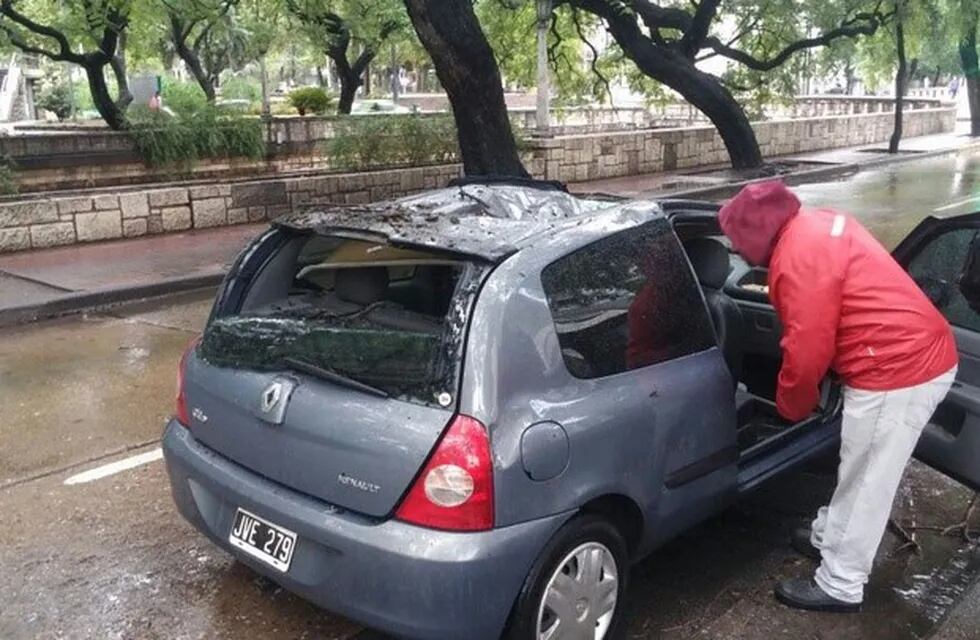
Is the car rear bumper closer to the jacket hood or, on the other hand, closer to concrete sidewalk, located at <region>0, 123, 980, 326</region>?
the jacket hood

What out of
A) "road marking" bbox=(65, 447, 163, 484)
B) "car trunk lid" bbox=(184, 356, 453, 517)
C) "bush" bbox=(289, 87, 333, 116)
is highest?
"bush" bbox=(289, 87, 333, 116)

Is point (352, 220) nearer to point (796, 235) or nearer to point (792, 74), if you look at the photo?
point (796, 235)

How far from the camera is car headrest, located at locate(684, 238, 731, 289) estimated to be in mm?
4133

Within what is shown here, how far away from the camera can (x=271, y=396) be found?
304cm

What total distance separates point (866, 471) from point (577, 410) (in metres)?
1.15

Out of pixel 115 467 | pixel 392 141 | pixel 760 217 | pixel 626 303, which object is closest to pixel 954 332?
pixel 760 217

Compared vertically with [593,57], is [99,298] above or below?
below

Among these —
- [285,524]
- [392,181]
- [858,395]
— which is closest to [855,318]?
[858,395]

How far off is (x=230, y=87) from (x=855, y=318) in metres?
34.6

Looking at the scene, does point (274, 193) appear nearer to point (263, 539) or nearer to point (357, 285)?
point (357, 285)

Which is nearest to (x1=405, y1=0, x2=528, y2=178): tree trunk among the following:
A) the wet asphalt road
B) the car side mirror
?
the wet asphalt road

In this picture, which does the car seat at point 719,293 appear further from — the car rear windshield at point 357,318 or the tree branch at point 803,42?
the tree branch at point 803,42

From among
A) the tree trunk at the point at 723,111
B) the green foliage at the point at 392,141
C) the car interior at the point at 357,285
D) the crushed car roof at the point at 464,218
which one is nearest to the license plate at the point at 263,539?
the car interior at the point at 357,285

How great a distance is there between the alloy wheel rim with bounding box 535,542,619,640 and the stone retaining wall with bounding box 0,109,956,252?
8706 mm
